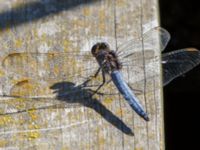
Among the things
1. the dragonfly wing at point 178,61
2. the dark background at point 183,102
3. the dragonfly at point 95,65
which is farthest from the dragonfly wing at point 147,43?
the dark background at point 183,102

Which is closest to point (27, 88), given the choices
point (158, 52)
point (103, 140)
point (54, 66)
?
point (54, 66)

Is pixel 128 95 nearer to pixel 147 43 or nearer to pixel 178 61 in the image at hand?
pixel 147 43

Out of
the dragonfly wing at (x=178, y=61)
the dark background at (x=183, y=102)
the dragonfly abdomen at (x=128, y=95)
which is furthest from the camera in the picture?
the dark background at (x=183, y=102)

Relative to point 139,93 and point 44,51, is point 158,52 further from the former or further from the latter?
point 44,51

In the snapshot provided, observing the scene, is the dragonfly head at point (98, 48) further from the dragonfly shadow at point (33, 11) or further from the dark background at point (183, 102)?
the dark background at point (183, 102)

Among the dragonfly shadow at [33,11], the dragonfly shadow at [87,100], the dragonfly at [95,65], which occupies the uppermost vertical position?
the dragonfly shadow at [33,11]

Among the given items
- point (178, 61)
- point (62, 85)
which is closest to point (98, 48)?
point (62, 85)

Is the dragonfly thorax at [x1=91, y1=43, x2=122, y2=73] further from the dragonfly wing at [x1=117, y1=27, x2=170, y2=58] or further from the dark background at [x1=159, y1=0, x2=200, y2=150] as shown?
the dark background at [x1=159, y1=0, x2=200, y2=150]
